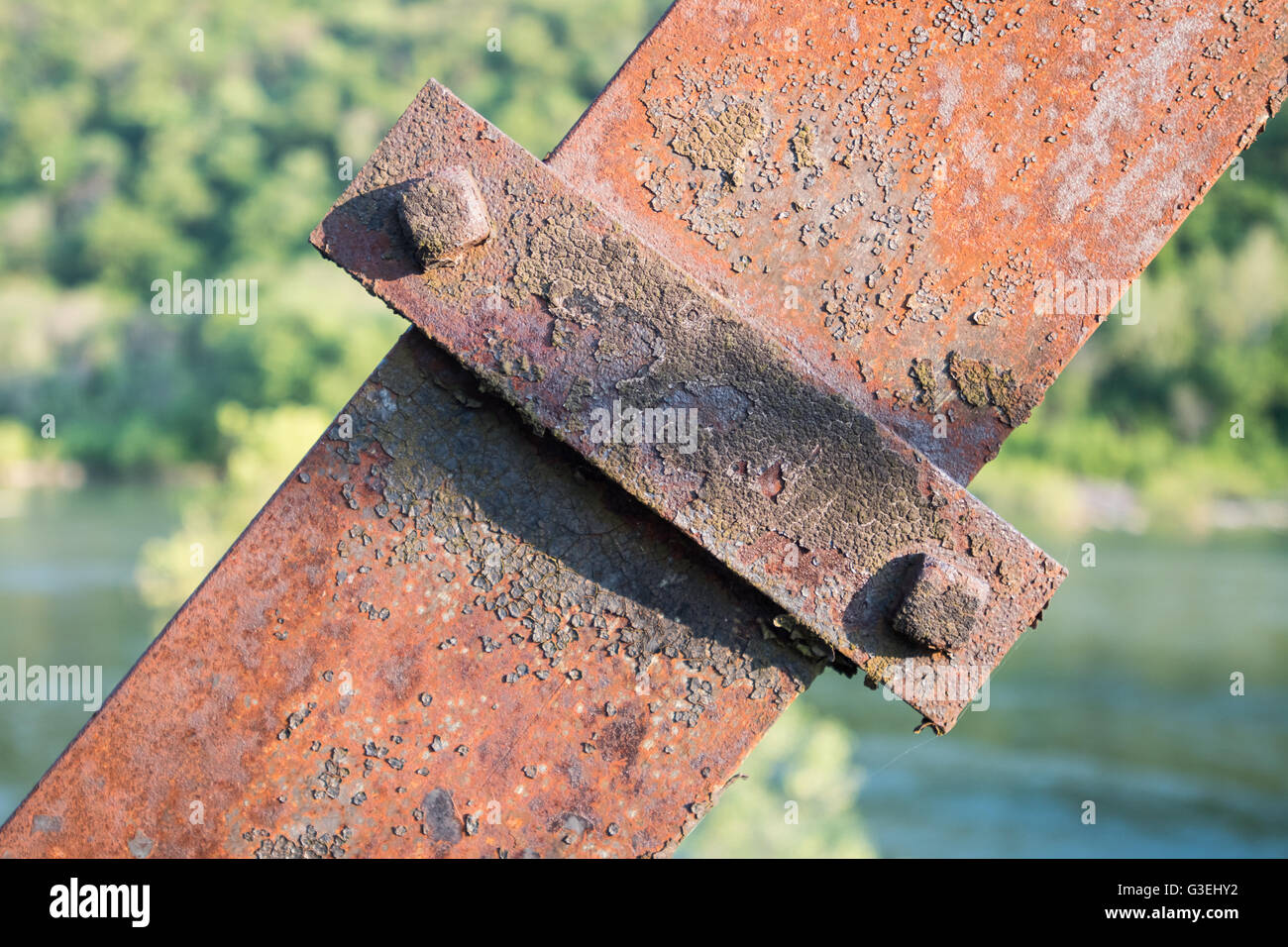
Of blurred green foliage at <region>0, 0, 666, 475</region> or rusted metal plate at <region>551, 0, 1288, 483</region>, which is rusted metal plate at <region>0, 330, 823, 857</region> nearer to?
rusted metal plate at <region>551, 0, 1288, 483</region>

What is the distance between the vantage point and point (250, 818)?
117 cm

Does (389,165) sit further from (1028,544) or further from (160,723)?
(1028,544)

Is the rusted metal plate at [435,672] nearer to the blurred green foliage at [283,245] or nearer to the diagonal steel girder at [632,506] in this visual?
the diagonal steel girder at [632,506]

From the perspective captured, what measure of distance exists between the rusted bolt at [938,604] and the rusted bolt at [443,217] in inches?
24.2

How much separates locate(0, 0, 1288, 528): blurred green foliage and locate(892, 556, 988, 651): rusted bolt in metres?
37.8

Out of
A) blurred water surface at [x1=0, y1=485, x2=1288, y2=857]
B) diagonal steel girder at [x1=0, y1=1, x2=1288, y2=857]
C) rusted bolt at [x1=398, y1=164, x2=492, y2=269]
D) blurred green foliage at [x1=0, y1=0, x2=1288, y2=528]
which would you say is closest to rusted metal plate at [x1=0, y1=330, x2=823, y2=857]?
diagonal steel girder at [x1=0, y1=1, x2=1288, y2=857]

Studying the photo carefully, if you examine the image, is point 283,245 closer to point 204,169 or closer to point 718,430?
point 204,169

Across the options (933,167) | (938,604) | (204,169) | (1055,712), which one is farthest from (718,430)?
(204,169)

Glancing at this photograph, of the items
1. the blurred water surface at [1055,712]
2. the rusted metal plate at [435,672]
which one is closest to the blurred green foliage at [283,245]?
the blurred water surface at [1055,712]

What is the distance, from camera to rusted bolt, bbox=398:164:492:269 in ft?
3.53

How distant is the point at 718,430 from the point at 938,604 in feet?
1.00

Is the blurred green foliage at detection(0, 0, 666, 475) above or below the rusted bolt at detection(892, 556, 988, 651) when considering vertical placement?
above

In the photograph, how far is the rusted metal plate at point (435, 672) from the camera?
1167 millimetres

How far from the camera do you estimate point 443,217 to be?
42.4 inches
